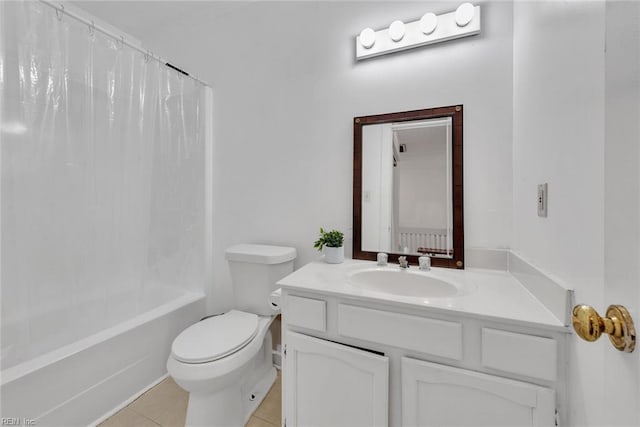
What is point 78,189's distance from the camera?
1332mm

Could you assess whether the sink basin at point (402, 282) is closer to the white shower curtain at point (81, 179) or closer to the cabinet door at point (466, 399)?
the cabinet door at point (466, 399)

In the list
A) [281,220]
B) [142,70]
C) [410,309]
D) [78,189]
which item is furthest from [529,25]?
[78,189]

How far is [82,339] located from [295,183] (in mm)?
1346

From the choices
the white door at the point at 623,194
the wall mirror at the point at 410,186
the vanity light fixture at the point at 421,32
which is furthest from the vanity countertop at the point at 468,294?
the vanity light fixture at the point at 421,32

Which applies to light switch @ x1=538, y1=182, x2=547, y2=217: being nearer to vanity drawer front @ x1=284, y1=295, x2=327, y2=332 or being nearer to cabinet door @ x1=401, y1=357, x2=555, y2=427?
cabinet door @ x1=401, y1=357, x2=555, y2=427

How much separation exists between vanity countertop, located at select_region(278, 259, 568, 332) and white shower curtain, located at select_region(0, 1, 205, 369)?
3.43ft

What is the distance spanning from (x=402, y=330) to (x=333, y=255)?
0.56m

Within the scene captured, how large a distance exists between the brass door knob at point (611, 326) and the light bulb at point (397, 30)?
1418 millimetres

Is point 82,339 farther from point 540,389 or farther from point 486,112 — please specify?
point 486,112

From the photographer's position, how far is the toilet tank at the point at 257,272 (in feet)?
4.95

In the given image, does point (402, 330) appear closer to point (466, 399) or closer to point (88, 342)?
point (466, 399)

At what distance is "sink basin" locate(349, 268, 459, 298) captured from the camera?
3.94 feet

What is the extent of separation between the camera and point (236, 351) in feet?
3.98

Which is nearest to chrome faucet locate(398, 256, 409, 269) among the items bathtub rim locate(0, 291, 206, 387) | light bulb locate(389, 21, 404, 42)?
light bulb locate(389, 21, 404, 42)
